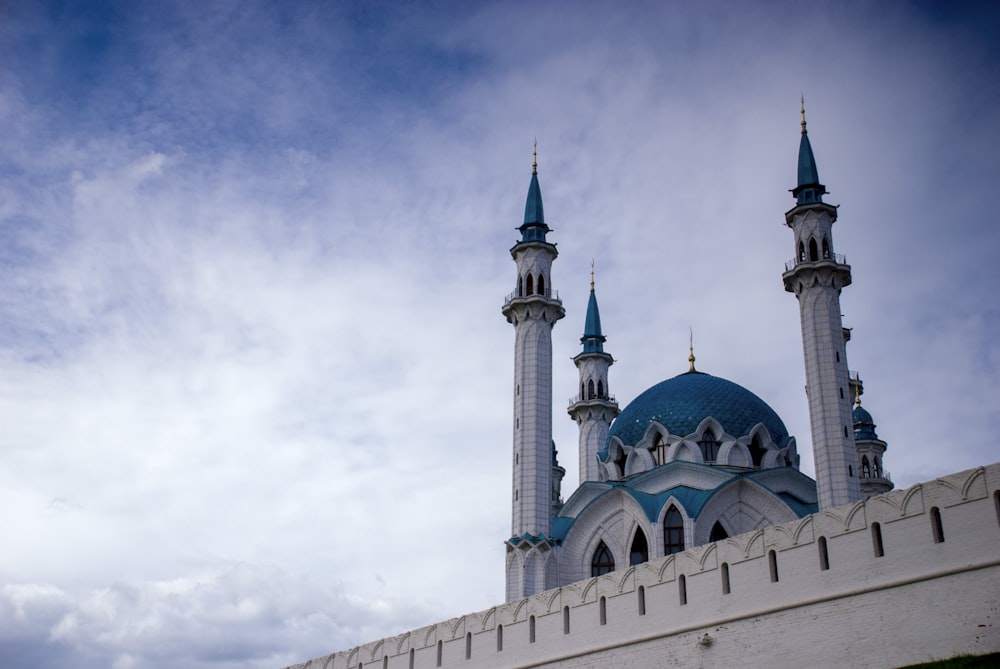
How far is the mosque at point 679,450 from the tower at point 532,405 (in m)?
0.04

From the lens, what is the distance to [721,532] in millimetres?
36469

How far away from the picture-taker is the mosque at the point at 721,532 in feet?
63.2

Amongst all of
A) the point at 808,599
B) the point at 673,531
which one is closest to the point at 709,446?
the point at 673,531

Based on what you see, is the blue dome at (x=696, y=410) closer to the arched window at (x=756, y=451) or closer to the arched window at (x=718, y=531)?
the arched window at (x=756, y=451)

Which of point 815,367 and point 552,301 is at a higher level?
point 552,301

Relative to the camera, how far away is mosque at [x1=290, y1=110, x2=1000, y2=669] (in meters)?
19.3

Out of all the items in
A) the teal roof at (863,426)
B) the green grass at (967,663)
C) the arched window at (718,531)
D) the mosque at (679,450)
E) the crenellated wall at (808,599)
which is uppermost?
the teal roof at (863,426)

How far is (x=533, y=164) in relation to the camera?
43531 mm

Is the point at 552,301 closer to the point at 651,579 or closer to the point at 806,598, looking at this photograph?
the point at 651,579

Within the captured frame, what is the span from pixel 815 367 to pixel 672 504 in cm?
639

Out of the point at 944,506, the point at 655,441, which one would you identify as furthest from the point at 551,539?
the point at 944,506

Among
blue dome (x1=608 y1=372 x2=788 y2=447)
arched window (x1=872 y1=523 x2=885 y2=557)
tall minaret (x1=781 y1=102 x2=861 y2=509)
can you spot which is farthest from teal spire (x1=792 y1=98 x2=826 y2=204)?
arched window (x1=872 y1=523 x2=885 y2=557)

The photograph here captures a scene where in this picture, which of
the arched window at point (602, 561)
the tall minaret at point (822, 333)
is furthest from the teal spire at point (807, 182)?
the arched window at point (602, 561)

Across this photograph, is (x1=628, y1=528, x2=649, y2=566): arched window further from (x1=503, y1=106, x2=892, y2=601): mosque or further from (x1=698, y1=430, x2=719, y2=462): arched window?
(x1=698, y1=430, x2=719, y2=462): arched window
